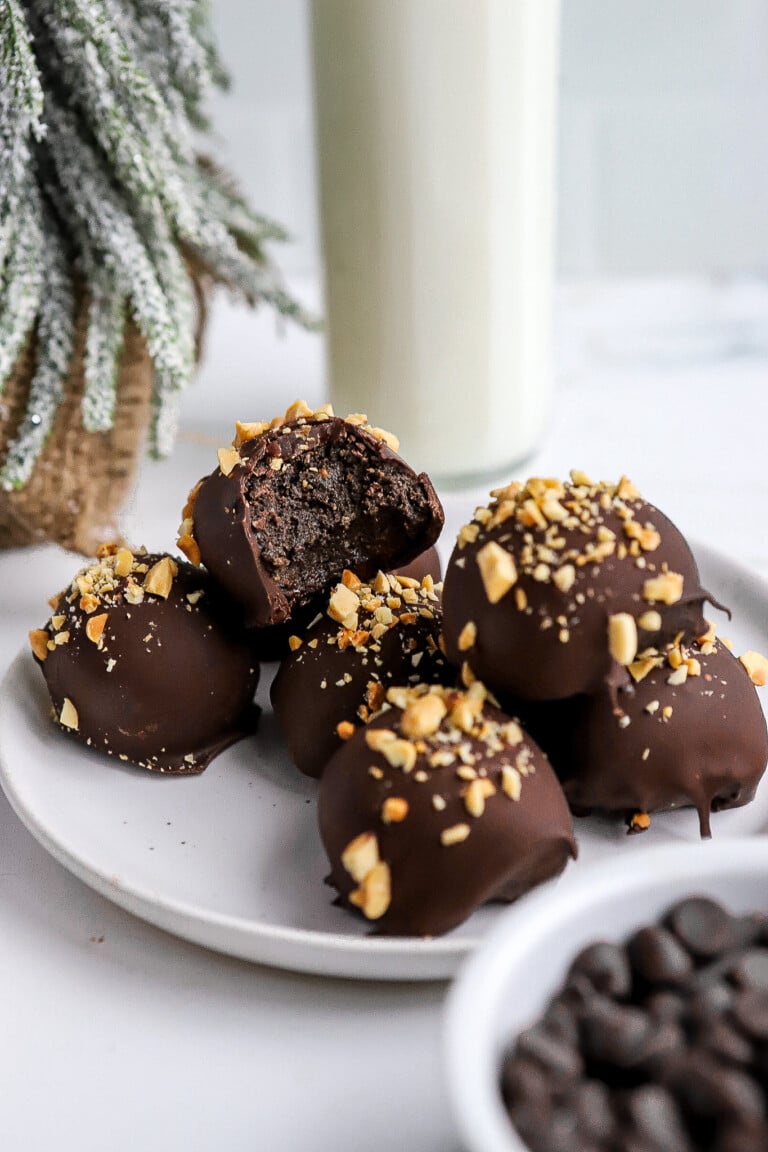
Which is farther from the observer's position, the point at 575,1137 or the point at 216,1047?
the point at 216,1047

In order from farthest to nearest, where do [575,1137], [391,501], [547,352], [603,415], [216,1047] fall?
1. [603,415]
2. [547,352]
3. [391,501]
4. [216,1047]
5. [575,1137]

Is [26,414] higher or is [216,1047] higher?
[26,414]

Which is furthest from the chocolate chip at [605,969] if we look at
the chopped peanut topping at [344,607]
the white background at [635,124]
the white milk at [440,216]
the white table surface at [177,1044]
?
the white background at [635,124]

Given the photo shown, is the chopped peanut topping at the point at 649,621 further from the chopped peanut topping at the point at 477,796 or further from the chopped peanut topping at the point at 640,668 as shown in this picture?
Answer: the chopped peanut topping at the point at 477,796

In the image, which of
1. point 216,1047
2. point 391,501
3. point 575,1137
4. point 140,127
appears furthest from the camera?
point 140,127

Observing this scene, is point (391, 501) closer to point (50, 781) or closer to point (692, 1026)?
point (50, 781)

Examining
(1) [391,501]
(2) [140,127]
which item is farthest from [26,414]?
(1) [391,501]

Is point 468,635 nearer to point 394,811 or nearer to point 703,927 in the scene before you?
point 394,811
